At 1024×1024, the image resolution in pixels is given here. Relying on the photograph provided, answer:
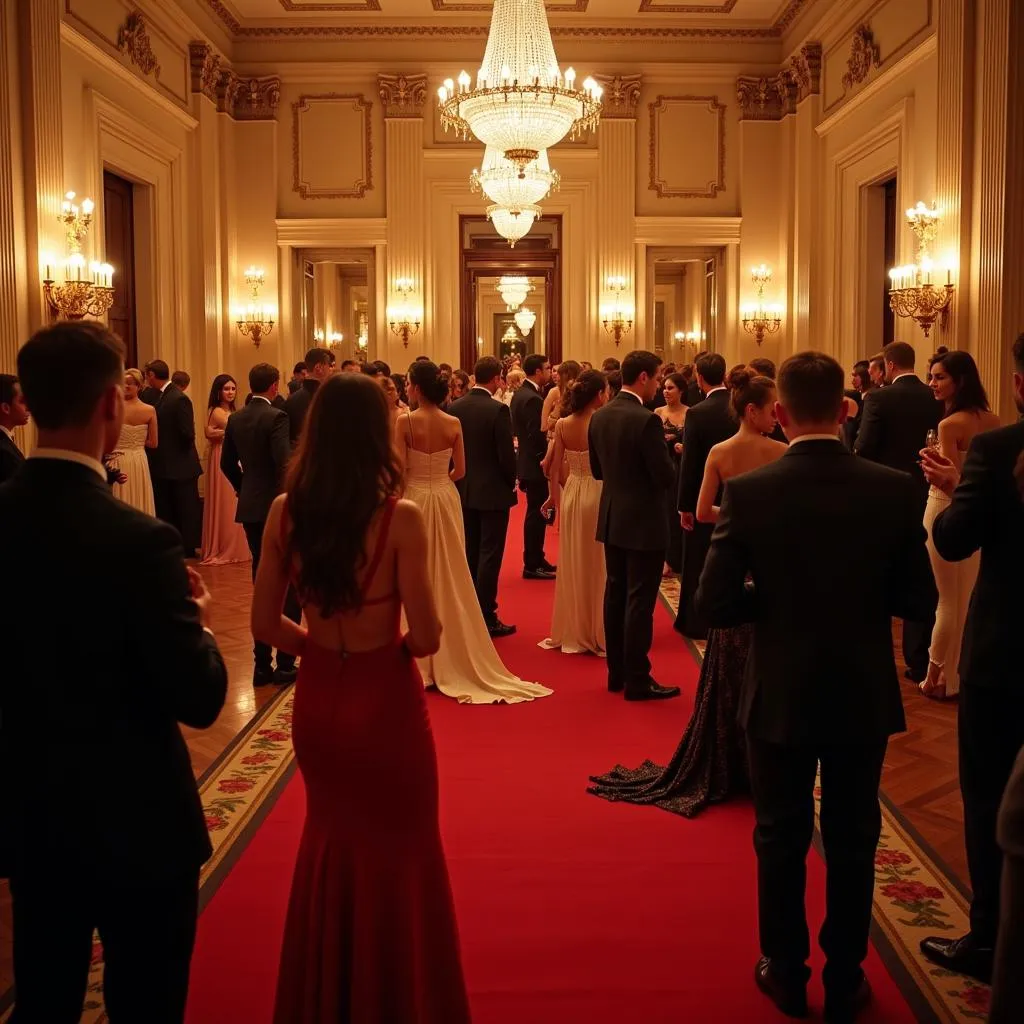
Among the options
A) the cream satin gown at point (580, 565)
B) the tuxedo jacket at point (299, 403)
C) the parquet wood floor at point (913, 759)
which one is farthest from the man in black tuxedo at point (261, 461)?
the cream satin gown at point (580, 565)

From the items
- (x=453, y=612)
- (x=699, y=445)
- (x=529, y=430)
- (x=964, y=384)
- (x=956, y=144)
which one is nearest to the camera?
(x=964, y=384)

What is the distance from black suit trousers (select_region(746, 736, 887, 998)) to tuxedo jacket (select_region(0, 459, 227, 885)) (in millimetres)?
1494

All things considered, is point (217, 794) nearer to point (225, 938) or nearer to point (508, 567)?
point (225, 938)

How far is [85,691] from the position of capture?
1.93 m

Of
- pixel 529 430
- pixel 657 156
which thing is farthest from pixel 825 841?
pixel 657 156

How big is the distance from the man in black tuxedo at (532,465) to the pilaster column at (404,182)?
18.2 feet

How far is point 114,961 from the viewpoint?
6.73ft

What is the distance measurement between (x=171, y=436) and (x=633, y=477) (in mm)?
5383

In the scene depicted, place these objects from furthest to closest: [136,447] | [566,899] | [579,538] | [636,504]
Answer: [136,447] → [579,538] → [636,504] → [566,899]

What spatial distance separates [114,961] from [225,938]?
141 centimetres

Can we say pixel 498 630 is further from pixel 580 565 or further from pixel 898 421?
pixel 898 421

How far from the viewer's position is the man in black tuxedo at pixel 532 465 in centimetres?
970

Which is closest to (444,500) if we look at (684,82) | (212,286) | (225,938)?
(225,938)

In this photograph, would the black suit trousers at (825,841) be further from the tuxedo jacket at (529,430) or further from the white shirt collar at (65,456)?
the tuxedo jacket at (529,430)
